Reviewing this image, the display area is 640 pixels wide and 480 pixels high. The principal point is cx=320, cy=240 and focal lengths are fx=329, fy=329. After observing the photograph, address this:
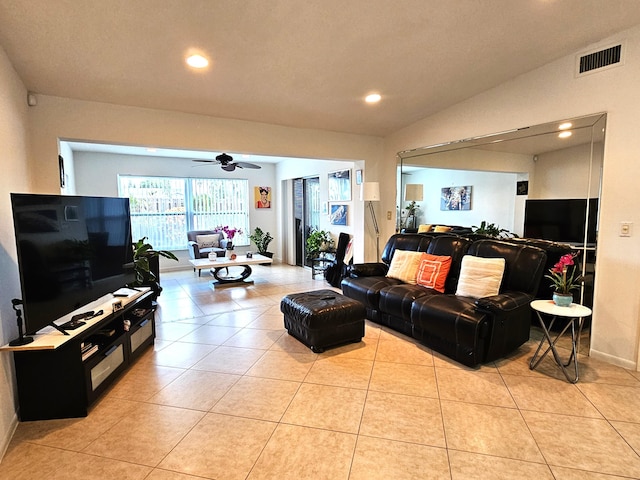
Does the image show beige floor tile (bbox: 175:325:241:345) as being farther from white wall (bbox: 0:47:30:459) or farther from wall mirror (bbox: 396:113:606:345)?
wall mirror (bbox: 396:113:606:345)

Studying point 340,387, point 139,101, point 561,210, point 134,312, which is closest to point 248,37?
point 139,101

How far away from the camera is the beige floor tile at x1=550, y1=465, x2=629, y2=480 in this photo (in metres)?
1.69

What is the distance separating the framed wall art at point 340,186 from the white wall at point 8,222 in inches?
173

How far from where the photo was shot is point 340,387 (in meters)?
2.54

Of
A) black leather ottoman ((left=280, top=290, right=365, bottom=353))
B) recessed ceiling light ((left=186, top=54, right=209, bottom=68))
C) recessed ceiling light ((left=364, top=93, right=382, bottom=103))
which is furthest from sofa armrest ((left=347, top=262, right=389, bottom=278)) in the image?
recessed ceiling light ((left=186, top=54, right=209, bottom=68))

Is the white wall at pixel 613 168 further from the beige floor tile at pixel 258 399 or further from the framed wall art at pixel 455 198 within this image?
the beige floor tile at pixel 258 399

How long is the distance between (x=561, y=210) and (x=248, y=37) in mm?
3335

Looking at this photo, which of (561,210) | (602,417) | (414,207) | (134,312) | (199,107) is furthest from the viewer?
(414,207)

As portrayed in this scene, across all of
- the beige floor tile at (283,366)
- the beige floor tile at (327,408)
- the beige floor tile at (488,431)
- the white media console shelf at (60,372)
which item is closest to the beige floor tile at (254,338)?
the beige floor tile at (283,366)

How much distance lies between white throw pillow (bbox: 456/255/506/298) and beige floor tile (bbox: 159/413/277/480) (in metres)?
2.25

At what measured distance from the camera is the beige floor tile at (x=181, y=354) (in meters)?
2.95

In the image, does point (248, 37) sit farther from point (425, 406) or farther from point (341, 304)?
point (425, 406)

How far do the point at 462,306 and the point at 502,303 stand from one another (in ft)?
1.04

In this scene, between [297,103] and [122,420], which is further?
[297,103]
